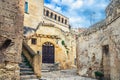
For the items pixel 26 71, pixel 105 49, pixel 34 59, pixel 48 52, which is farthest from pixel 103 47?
pixel 48 52

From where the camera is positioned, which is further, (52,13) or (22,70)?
(52,13)

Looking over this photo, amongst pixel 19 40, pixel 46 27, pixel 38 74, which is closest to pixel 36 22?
pixel 46 27

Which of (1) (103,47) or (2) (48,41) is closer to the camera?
(1) (103,47)

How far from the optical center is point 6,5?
21.7 feet

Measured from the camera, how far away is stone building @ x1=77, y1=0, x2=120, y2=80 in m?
10.1

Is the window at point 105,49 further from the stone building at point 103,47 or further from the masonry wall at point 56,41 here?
the masonry wall at point 56,41

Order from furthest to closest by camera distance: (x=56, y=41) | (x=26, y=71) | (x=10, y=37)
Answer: (x=56, y=41) < (x=26, y=71) < (x=10, y=37)

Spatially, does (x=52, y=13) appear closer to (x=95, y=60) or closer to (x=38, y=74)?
(x=95, y=60)

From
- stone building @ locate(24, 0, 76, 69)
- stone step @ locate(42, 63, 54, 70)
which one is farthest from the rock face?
stone building @ locate(24, 0, 76, 69)

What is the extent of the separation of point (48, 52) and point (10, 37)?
1565 cm

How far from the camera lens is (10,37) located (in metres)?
6.71

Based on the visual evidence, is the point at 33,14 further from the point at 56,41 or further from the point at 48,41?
the point at 56,41

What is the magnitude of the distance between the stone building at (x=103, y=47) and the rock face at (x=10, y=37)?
521 centimetres

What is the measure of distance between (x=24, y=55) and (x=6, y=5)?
6.45 m
